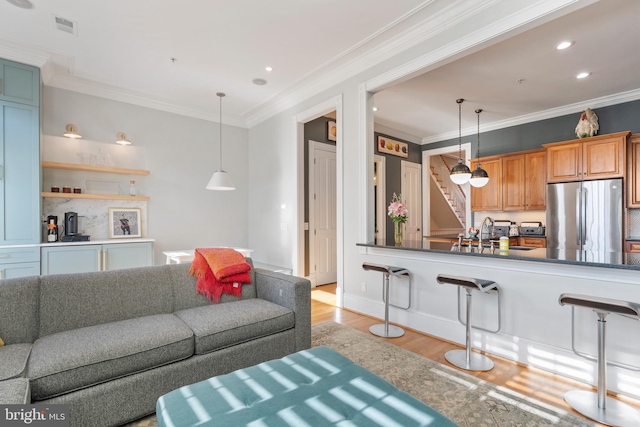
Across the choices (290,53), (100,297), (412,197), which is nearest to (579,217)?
(412,197)

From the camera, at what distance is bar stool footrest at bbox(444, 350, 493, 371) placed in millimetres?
2377

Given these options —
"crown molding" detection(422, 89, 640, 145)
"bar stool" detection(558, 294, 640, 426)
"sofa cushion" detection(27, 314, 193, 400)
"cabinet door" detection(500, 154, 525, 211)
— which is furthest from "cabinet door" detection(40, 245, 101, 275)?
"crown molding" detection(422, 89, 640, 145)

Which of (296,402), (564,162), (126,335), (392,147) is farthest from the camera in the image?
(392,147)

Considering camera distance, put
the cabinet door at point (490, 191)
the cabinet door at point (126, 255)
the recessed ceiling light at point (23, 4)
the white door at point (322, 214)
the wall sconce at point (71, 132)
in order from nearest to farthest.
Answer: the recessed ceiling light at point (23, 4), the cabinet door at point (126, 255), the wall sconce at point (71, 132), the white door at point (322, 214), the cabinet door at point (490, 191)

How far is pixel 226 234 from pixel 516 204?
5.21 metres

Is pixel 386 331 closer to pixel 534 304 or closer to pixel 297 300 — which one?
pixel 297 300

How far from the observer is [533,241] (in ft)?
16.7

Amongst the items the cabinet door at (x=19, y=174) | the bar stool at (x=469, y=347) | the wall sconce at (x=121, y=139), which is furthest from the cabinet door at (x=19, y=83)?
the bar stool at (x=469, y=347)

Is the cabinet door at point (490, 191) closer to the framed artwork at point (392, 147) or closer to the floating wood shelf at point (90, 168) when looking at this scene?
the framed artwork at point (392, 147)

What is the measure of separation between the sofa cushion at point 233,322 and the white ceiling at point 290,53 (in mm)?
2596

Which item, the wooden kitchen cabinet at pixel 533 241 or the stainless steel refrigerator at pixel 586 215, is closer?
the stainless steel refrigerator at pixel 586 215

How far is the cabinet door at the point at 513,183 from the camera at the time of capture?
5.26m

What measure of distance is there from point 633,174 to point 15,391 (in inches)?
249

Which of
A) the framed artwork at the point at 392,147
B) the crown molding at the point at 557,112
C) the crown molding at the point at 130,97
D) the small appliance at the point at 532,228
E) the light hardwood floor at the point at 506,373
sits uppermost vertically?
the crown molding at the point at 130,97
